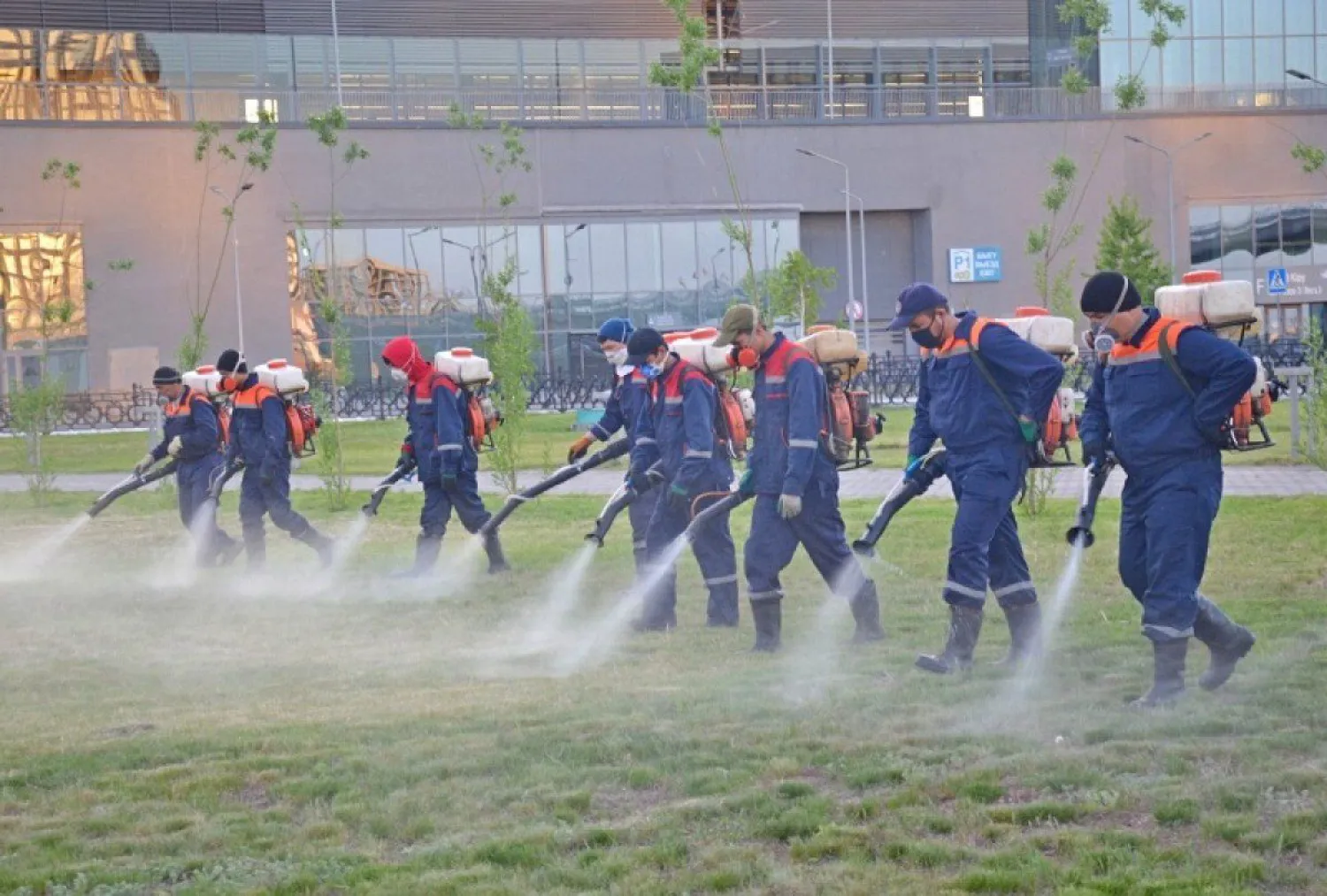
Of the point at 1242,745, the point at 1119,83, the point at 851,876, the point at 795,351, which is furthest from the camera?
the point at 1119,83

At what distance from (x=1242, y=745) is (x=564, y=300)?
49615 mm

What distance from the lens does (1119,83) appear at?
1845 centimetres

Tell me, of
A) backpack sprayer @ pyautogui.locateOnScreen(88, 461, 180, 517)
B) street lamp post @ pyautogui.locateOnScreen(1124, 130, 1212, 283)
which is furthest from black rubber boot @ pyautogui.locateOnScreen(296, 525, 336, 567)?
street lamp post @ pyautogui.locateOnScreen(1124, 130, 1212, 283)

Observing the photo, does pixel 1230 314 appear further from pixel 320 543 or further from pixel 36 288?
pixel 36 288

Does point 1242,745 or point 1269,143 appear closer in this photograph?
point 1242,745

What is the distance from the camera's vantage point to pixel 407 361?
13.9 metres

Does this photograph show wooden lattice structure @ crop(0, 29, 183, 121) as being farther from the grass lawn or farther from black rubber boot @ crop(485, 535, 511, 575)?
the grass lawn

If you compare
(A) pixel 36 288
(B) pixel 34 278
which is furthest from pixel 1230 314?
(B) pixel 34 278

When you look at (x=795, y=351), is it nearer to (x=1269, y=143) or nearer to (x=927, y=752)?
(x=927, y=752)

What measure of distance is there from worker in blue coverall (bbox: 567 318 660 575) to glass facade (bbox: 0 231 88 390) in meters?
41.0

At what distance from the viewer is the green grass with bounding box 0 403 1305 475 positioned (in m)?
25.1

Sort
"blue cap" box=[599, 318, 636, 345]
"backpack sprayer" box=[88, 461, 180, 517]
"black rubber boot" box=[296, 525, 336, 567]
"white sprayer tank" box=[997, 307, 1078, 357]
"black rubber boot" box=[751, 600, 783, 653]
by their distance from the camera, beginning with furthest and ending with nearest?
"backpack sprayer" box=[88, 461, 180, 517] < "black rubber boot" box=[296, 525, 336, 567] < "blue cap" box=[599, 318, 636, 345] < "black rubber boot" box=[751, 600, 783, 653] < "white sprayer tank" box=[997, 307, 1078, 357]

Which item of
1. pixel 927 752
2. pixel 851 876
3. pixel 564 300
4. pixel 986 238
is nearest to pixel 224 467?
pixel 927 752

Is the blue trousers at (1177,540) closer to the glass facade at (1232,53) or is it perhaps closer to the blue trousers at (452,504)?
the blue trousers at (452,504)
